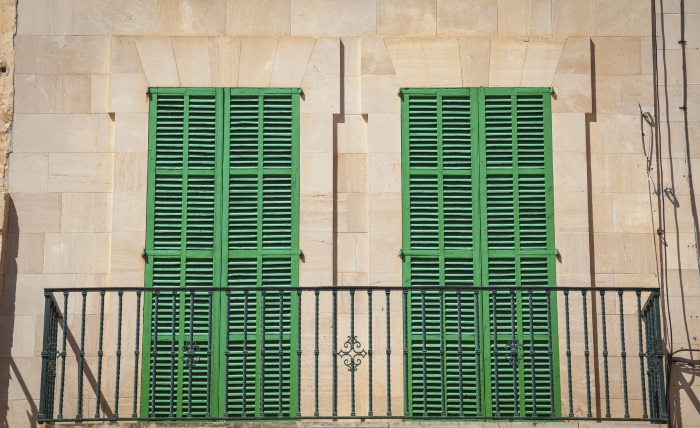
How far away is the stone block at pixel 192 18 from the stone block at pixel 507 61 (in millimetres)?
2468

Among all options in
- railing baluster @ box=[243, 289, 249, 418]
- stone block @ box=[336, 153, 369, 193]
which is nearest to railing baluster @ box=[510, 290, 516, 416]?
stone block @ box=[336, 153, 369, 193]

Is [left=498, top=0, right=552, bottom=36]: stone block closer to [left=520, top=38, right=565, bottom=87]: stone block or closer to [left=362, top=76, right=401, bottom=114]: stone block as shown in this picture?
[left=520, top=38, right=565, bottom=87]: stone block

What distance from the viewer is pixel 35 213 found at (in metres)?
10.6

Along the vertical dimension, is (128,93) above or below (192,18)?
below

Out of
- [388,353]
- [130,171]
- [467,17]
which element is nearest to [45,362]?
[130,171]

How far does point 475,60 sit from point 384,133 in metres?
1.07

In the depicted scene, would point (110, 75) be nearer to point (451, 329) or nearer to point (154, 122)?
point (154, 122)

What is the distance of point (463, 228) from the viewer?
1063 cm

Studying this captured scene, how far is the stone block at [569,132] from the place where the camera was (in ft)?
35.3

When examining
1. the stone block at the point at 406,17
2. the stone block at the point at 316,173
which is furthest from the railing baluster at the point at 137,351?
the stone block at the point at 406,17

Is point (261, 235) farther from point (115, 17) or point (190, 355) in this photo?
point (115, 17)

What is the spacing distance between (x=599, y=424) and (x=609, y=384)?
1018mm

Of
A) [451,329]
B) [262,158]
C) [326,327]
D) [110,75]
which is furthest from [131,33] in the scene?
[451,329]

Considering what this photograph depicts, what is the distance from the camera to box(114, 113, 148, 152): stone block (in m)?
10.7
